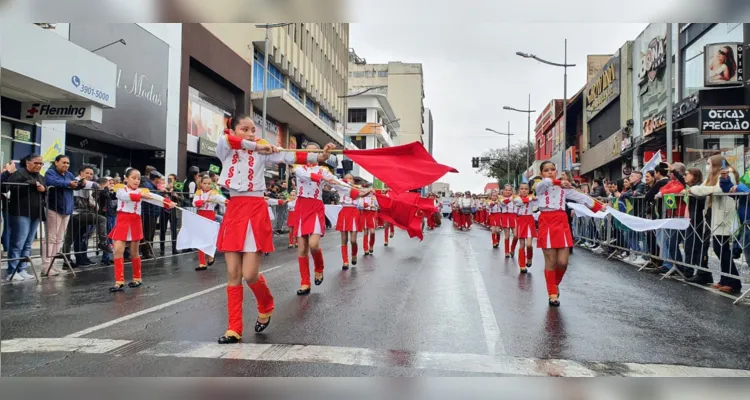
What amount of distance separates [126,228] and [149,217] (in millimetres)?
5076

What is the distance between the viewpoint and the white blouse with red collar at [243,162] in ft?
18.0

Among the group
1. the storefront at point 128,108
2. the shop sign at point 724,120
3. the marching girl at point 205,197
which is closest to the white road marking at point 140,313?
the marching girl at point 205,197

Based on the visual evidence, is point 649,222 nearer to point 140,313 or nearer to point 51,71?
point 140,313

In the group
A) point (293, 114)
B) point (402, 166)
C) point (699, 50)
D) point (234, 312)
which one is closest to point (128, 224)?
point (234, 312)

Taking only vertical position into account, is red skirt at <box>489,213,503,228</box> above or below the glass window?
below

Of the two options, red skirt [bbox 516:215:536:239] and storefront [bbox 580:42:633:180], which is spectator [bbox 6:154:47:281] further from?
storefront [bbox 580:42:633:180]

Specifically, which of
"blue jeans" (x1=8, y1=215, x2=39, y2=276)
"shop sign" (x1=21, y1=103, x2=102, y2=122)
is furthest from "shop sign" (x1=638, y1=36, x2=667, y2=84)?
"blue jeans" (x1=8, y1=215, x2=39, y2=276)

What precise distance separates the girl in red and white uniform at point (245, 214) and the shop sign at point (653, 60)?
24.7 m

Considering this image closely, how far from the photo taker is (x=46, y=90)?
14.7 meters

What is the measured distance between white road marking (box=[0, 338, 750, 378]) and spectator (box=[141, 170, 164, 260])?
786 centimetres

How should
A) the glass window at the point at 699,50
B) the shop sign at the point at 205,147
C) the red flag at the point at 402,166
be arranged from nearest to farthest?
the red flag at the point at 402,166 → the glass window at the point at 699,50 → the shop sign at the point at 205,147

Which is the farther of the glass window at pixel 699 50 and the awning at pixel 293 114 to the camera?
the awning at pixel 293 114

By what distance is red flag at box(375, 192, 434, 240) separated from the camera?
300 inches

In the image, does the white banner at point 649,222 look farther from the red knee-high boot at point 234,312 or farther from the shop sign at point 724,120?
the shop sign at point 724,120
